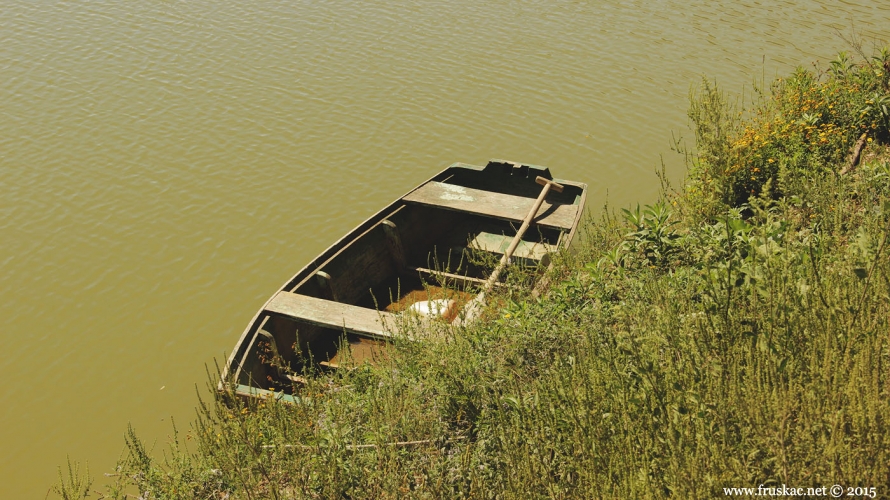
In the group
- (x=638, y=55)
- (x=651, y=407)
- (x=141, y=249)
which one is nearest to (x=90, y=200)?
(x=141, y=249)

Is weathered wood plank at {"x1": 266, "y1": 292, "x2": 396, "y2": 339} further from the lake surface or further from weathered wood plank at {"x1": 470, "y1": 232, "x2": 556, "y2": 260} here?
weathered wood plank at {"x1": 470, "y1": 232, "x2": 556, "y2": 260}

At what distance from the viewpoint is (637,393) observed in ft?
13.4

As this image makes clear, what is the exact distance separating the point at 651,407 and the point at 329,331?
16.2 feet

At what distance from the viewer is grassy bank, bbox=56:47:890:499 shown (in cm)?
335

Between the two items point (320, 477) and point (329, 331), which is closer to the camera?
point (320, 477)

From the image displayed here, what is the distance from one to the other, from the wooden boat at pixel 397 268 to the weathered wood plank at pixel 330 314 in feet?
0.03

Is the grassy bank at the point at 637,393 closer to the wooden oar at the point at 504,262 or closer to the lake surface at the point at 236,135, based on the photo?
the wooden oar at the point at 504,262

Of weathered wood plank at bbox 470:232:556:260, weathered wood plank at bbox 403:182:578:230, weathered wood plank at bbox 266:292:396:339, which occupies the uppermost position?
weathered wood plank at bbox 403:182:578:230

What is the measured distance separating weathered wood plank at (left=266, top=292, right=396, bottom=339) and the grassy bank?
644 mm

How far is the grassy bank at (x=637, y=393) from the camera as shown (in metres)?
3.35

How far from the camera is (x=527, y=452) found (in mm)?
3957

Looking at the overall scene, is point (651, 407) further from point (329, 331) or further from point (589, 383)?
point (329, 331)

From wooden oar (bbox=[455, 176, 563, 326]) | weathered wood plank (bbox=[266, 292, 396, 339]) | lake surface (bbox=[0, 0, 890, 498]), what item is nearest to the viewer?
wooden oar (bbox=[455, 176, 563, 326])

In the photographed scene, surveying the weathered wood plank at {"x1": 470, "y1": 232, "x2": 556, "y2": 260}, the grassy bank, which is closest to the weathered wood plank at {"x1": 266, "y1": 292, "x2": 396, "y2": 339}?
the grassy bank
